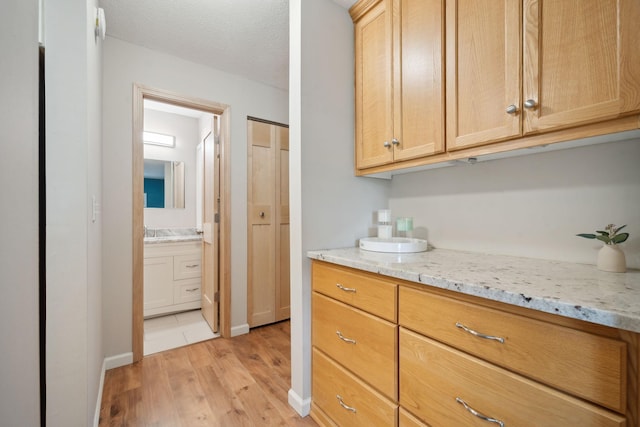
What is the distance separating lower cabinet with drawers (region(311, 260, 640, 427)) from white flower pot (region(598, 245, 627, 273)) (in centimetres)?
53

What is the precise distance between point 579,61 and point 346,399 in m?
1.57

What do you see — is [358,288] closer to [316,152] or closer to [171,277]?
[316,152]

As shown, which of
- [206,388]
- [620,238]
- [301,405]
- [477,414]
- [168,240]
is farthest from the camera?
[168,240]

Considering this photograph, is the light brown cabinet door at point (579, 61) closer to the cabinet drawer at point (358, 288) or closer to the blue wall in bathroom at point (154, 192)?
the cabinet drawer at point (358, 288)

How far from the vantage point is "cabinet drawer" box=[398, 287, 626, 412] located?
558mm

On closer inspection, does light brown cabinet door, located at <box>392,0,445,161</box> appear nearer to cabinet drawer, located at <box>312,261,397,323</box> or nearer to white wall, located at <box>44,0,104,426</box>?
cabinet drawer, located at <box>312,261,397,323</box>

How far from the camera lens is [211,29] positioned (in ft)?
6.29

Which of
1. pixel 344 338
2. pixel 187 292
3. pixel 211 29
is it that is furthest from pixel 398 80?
Answer: pixel 187 292

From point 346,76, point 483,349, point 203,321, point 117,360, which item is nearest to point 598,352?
point 483,349

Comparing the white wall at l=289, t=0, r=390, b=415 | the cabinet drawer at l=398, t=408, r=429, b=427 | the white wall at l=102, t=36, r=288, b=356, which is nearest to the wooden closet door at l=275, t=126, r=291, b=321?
the white wall at l=102, t=36, r=288, b=356

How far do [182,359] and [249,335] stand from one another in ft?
1.93

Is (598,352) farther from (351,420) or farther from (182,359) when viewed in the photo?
(182,359)

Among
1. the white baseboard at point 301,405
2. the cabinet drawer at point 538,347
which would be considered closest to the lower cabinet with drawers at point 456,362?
the cabinet drawer at point 538,347

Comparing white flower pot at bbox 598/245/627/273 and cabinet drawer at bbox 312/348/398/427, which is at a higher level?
white flower pot at bbox 598/245/627/273
